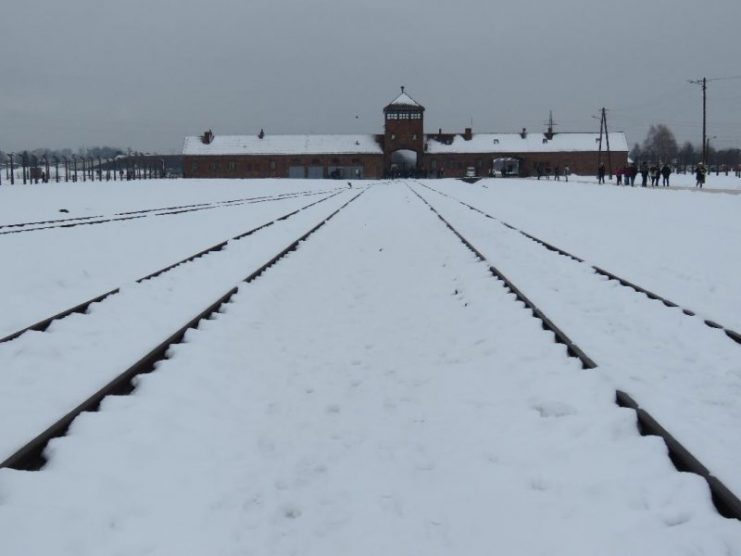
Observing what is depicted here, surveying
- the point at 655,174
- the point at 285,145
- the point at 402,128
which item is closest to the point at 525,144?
the point at 402,128

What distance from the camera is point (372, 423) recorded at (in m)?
5.02

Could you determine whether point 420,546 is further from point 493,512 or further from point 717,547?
point 717,547

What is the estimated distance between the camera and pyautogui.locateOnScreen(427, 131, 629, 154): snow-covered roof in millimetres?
105938

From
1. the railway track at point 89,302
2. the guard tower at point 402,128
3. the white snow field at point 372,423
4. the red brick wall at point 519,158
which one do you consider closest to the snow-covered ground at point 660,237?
the white snow field at point 372,423

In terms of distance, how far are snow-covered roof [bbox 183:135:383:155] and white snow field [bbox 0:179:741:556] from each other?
9389cm

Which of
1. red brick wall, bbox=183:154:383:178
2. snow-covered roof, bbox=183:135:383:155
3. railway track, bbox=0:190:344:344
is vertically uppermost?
snow-covered roof, bbox=183:135:383:155

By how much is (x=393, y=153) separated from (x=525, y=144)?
774 inches

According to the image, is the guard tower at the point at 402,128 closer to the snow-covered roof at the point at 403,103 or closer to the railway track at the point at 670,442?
the snow-covered roof at the point at 403,103

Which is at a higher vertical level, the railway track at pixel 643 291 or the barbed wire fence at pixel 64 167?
the barbed wire fence at pixel 64 167

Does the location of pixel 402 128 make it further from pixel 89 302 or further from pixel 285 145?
pixel 89 302

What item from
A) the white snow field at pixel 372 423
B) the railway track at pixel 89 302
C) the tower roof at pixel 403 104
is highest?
the tower roof at pixel 403 104

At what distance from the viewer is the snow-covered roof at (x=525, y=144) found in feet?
348

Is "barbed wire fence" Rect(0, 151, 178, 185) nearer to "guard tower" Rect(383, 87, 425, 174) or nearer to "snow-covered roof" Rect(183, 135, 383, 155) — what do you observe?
"snow-covered roof" Rect(183, 135, 383, 155)

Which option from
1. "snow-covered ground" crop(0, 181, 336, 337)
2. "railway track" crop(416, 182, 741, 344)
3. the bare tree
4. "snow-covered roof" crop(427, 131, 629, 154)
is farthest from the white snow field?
the bare tree
